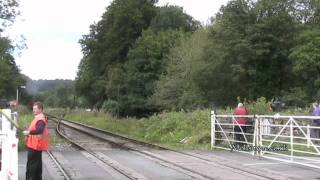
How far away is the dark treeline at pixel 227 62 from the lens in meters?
65.9

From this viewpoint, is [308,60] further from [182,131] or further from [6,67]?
[182,131]

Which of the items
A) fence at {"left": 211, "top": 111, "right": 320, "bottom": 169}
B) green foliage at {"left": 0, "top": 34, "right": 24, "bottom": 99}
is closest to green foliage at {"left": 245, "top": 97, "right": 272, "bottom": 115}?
fence at {"left": 211, "top": 111, "right": 320, "bottom": 169}

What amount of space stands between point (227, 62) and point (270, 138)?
44142 millimetres

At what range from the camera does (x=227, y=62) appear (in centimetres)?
6694

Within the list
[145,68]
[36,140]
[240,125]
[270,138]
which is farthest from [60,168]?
[145,68]

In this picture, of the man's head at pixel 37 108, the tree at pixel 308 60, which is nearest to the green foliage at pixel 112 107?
the tree at pixel 308 60

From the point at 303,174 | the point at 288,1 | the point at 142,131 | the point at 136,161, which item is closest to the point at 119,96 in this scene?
the point at 288,1

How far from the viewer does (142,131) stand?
125ft

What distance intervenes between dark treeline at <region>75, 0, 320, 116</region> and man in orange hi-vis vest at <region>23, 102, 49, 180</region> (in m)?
49.1

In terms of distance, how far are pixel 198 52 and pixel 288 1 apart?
41.5 ft

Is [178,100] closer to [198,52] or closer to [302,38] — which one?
[198,52]

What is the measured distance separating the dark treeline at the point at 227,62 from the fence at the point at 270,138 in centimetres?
3703

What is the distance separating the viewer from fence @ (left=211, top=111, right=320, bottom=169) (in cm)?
1747

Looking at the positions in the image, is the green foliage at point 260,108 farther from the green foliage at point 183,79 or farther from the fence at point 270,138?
the green foliage at point 183,79
